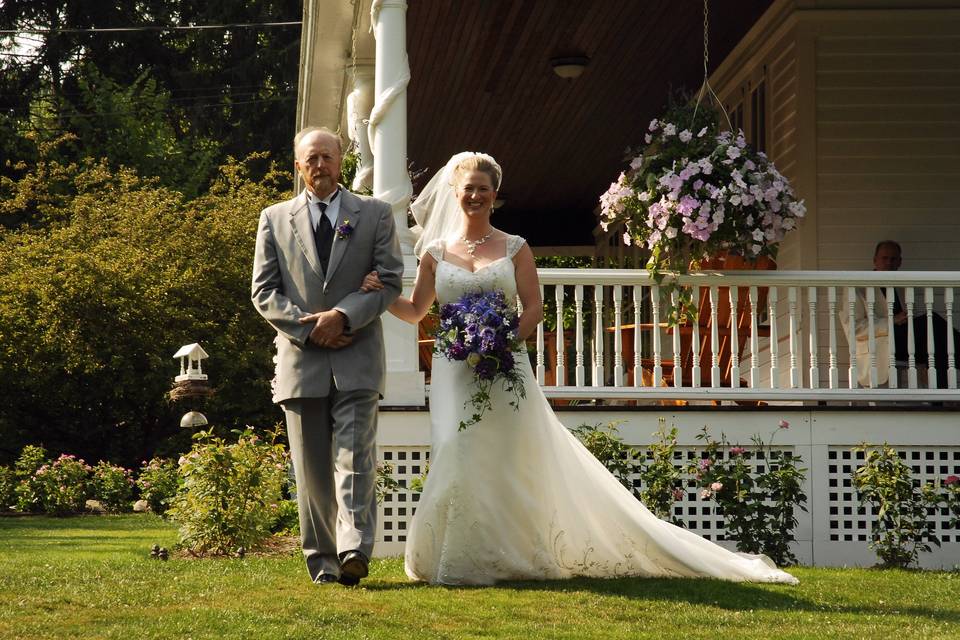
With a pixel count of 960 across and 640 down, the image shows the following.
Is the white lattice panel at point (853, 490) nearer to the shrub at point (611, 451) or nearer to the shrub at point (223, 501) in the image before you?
the shrub at point (611, 451)

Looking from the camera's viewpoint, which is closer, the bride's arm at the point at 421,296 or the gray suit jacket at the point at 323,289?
the gray suit jacket at the point at 323,289

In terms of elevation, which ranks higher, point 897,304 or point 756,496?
point 897,304

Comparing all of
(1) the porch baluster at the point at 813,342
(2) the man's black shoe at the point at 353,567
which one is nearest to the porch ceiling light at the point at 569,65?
(1) the porch baluster at the point at 813,342

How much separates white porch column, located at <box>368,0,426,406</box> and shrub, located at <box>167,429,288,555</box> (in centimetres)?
129

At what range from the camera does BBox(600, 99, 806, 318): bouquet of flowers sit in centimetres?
830

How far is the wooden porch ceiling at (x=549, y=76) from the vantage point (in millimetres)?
11086

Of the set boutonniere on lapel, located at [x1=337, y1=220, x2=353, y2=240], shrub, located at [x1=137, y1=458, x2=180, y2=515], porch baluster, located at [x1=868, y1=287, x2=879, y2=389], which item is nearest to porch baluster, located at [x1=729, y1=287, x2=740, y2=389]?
porch baluster, located at [x1=868, y1=287, x2=879, y2=389]

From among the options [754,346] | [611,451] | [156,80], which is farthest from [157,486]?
[156,80]

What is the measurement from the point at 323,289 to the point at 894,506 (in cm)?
381

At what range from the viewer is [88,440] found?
2112 centimetres

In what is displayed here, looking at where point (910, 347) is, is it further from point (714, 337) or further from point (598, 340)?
point (598, 340)

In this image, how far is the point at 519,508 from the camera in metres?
6.58

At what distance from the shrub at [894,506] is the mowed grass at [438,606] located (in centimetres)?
79

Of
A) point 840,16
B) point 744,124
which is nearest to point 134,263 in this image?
point 744,124
